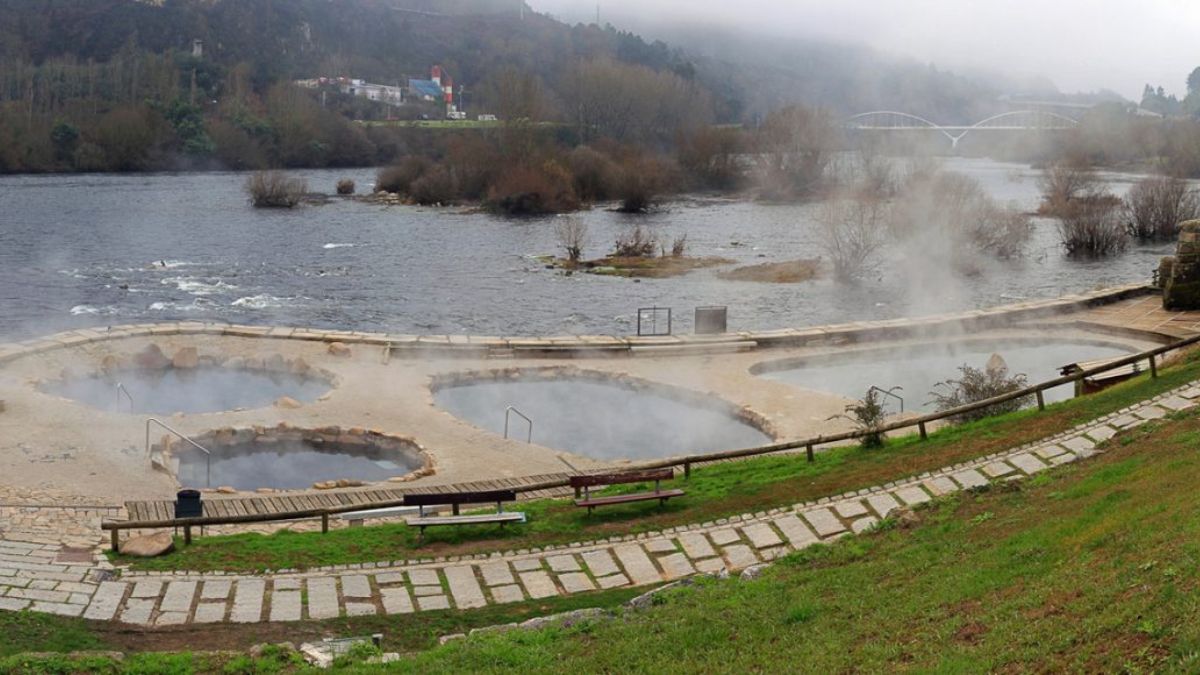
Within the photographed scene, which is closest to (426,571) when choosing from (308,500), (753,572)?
(753,572)

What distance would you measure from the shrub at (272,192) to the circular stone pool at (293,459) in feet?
195

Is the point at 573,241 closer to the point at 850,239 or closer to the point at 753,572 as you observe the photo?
the point at 850,239

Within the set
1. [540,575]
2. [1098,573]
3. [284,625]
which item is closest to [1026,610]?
[1098,573]

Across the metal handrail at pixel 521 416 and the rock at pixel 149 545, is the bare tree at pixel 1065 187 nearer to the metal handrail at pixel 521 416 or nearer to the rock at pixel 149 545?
the metal handrail at pixel 521 416

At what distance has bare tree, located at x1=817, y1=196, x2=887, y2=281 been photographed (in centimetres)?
5162

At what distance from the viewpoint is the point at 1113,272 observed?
53125 mm

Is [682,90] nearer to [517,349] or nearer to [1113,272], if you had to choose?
[1113,272]

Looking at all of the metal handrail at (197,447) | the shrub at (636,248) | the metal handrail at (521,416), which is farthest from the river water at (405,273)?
the metal handrail at (197,447)

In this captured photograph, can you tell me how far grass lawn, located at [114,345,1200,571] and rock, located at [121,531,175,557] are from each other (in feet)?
0.37

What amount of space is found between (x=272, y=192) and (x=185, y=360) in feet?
174

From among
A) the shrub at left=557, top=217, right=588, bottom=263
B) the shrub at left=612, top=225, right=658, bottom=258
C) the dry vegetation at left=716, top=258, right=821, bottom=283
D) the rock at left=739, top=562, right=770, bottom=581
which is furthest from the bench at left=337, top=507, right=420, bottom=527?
the shrub at left=612, top=225, right=658, bottom=258

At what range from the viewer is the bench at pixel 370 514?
53.9 ft

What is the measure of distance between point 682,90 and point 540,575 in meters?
122

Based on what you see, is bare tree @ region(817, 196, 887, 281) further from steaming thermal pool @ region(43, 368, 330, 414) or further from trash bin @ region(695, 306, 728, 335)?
steaming thermal pool @ region(43, 368, 330, 414)
